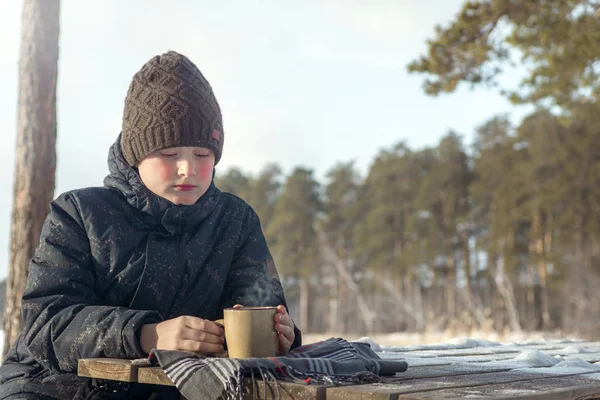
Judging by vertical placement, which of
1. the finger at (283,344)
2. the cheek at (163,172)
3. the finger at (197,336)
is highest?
the cheek at (163,172)

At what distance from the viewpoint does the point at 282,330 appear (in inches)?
83.7

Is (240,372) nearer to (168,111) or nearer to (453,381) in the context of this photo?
(453,381)

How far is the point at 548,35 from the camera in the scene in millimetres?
11148

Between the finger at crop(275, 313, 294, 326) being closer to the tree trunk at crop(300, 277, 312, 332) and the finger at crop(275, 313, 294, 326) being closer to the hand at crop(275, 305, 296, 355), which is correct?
the hand at crop(275, 305, 296, 355)

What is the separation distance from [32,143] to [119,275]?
9.57 feet

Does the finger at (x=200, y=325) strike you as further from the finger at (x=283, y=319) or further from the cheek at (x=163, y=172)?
the cheek at (x=163, y=172)

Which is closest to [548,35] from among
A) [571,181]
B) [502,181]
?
[571,181]

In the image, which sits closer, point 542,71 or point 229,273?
point 229,273

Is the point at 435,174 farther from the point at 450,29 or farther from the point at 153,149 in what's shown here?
the point at 153,149

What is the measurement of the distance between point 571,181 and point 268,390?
25389 mm

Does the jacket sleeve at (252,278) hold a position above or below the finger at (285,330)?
above

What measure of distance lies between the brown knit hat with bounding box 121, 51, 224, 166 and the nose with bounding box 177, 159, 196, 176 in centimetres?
6

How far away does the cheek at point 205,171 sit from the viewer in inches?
103

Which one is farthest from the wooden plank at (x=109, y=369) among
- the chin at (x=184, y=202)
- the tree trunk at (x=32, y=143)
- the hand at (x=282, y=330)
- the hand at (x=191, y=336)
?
the tree trunk at (x=32, y=143)
